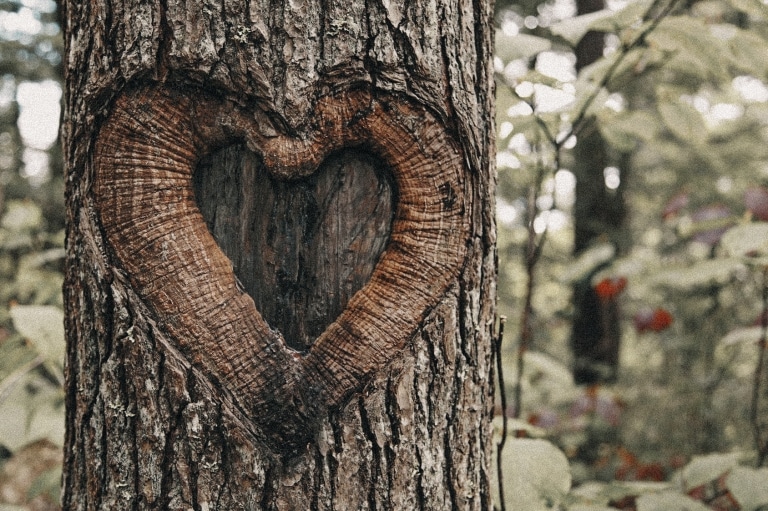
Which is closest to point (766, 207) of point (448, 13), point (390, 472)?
point (448, 13)

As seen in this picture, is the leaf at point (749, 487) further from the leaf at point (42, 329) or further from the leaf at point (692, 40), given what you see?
the leaf at point (42, 329)

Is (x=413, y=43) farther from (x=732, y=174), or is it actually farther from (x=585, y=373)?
(x=732, y=174)

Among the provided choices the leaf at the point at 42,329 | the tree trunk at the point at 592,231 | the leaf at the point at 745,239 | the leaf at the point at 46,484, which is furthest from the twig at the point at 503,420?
the tree trunk at the point at 592,231

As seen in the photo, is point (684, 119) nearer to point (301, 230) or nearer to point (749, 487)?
point (749, 487)

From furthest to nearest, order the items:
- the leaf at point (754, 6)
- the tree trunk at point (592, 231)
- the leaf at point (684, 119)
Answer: the tree trunk at point (592, 231) < the leaf at point (684, 119) < the leaf at point (754, 6)

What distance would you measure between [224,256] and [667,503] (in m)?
1.48

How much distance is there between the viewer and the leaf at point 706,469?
176cm

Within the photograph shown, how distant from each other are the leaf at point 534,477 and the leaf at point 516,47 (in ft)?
3.69

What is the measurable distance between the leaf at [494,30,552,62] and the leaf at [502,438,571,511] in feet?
3.69

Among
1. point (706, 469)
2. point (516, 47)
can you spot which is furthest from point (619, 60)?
point (706, 469)

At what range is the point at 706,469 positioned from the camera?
1.81 metres

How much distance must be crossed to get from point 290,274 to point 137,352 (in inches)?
13.4

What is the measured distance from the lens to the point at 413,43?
112cm

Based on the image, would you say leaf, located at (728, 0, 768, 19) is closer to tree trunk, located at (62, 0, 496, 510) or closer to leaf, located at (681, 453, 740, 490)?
tree trunk, located at (62, 0, 496, 510)
